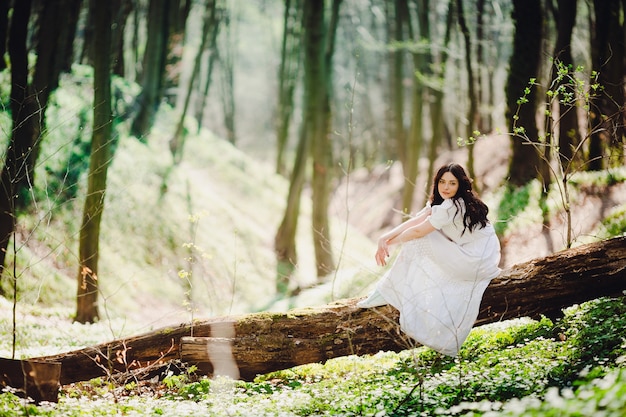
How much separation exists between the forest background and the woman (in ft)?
1.51

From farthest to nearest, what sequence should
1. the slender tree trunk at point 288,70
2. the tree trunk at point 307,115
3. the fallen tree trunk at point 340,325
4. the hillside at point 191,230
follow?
the slender tree trunk at point 288,70 < the tree trunk at point 307,115 < the hillside at point 191,230 < the fallen tree trunk at point 340,325

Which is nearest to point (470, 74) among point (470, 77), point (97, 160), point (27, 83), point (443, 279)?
point (470, 77)

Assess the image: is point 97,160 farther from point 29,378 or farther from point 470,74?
point 470,74

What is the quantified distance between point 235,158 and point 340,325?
17.9 metres

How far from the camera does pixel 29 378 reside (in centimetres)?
477

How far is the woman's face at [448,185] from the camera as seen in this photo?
17.5 feet

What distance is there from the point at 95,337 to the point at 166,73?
15.5 m

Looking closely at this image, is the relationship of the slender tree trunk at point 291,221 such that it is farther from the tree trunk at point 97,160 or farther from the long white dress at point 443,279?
the long white dress at point 443,279

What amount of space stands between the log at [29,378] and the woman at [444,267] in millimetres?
3084

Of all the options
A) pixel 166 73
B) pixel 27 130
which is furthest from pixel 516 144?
pixel 166 73

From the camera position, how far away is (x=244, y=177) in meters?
21.4

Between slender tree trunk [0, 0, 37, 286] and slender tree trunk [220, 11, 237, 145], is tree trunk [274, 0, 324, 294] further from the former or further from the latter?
slender tree trunk [220, 11, 237, 145]

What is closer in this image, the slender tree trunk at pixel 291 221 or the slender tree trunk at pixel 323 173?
the slender tree trunk at pixel 323 173

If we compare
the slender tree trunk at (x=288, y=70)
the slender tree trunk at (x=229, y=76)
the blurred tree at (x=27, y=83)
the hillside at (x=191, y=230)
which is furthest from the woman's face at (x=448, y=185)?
the slender tree trunk at (x=229, y=76)
